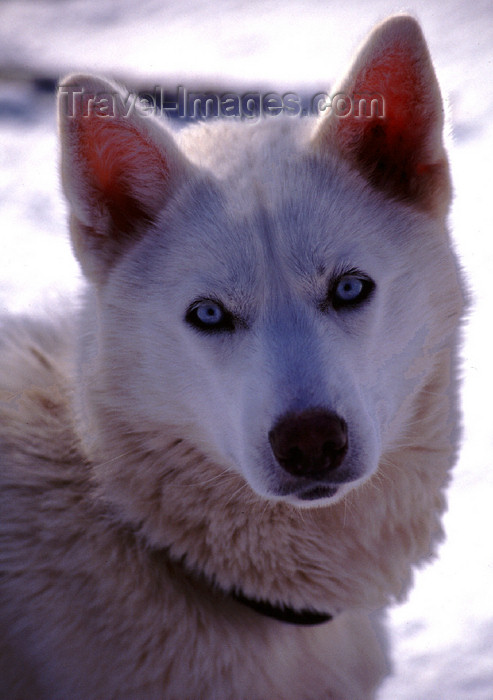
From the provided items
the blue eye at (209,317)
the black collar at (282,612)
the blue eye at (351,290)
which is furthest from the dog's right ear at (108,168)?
the black collar at (282,612)

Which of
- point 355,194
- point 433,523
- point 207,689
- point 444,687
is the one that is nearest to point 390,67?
point 355,194

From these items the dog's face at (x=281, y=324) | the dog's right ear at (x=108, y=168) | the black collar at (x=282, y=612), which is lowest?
the black collar at (x=282, y=612)

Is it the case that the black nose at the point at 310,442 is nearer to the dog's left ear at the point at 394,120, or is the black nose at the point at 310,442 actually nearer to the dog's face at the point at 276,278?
the dog's face at the point at 276,278

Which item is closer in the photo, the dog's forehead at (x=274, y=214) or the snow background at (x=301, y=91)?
the dog's forehead at (x=274, y=214)

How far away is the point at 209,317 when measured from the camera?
83.7 inches

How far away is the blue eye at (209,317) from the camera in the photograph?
2.11 m

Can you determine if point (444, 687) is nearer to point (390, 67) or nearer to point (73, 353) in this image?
point (73, 353)

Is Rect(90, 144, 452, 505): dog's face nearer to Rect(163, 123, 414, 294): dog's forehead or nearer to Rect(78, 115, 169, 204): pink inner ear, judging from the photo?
Rect(163, 123, 414, 294): dog's forehead

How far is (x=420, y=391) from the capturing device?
2336mm

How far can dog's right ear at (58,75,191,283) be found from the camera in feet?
6.97

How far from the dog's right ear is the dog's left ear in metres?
0.47

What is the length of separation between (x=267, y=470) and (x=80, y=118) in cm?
105

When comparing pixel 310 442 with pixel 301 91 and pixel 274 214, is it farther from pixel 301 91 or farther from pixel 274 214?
pixel 301 91

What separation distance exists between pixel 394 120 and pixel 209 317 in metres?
0.77
